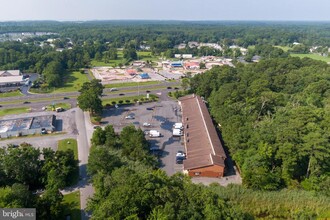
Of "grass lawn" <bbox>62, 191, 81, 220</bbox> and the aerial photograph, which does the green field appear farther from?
"grass lawn" <bbox>62, 191, 81, 220</bbox>

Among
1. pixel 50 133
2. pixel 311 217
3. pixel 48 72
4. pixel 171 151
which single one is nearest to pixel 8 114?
pixel 50 133

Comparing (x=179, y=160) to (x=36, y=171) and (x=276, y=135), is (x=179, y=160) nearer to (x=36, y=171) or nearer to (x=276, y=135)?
(x=276, y=135)

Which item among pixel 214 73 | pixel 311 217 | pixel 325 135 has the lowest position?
pixel 311 217

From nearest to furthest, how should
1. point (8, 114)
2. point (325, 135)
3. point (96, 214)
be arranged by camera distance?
point (96, 214) < point (325, 135) < point (8, 114)

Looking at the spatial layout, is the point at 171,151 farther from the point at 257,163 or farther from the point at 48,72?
the point at 48,72

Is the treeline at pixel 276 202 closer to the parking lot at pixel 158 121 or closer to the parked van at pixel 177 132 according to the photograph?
the parking lot at pixel 158 121

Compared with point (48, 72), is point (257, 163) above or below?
below
